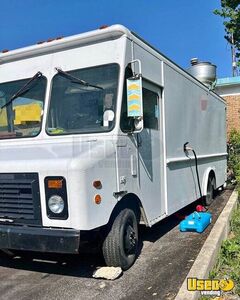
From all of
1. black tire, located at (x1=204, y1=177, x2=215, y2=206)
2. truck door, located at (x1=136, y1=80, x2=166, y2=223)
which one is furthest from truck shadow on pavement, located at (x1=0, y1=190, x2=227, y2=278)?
black tire, located at (x1=204, y1=177, x2=215, y2=206)

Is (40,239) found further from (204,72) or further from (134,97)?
(204,72)

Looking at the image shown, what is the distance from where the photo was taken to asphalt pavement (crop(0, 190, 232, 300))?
3.92 metres

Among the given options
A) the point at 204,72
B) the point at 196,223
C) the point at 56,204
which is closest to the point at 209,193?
the point at 196,223

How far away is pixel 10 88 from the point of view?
16.5 ft

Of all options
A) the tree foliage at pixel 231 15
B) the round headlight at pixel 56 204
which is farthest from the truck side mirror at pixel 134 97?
Result: the tree foliage at pixel 231 15

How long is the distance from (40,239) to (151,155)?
2.10 meters

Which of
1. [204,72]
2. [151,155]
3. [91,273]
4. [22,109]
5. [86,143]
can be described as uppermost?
[204,72]

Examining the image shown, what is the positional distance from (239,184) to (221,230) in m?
4.49

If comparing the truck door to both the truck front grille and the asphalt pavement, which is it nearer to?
the asphalt pavement

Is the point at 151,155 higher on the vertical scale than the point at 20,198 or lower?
higher

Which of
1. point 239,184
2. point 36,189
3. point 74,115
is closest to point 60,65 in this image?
point 74,115

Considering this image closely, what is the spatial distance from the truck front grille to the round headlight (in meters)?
0.15

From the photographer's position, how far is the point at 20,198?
391 cm

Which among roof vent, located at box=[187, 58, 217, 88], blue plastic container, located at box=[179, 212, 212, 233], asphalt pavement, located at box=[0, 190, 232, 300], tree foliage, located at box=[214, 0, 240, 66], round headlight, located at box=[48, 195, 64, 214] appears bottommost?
asphalt pavement, located at box=[0, 190, 232, 300]
